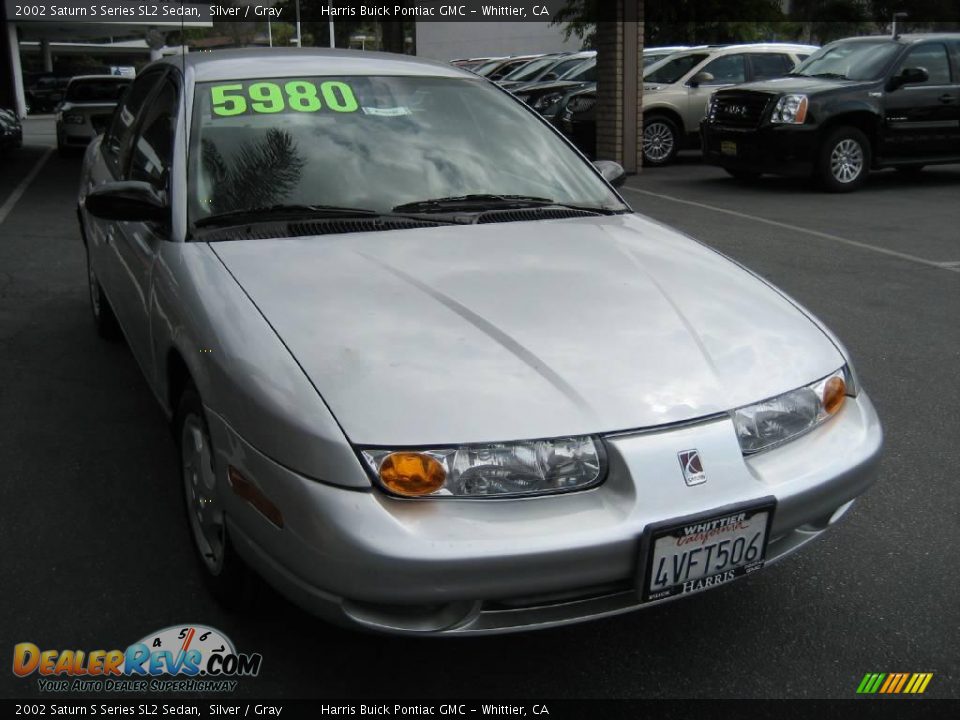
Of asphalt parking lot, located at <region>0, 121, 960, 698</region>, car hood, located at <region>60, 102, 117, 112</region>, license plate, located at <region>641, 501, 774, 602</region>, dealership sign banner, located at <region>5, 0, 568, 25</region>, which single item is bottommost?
asphalt parking lot, located at <region>0, 121, 960, 698</region>

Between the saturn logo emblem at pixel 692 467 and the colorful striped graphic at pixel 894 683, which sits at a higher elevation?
the saturn logo emblem at pixel 692 467

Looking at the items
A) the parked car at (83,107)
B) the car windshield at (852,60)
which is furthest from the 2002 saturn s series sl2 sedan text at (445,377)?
the parked car at (83,107)

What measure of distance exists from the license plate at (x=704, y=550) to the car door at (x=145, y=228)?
6.15 feet

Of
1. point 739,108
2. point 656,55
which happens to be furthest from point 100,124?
point 656,55

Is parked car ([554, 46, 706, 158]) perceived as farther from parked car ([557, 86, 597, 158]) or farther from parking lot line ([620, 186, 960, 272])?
parking lot line ([620, 186, 960, 272])

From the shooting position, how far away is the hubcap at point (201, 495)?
8.91ft

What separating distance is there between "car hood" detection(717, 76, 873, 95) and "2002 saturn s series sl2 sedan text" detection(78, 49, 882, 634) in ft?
27.8

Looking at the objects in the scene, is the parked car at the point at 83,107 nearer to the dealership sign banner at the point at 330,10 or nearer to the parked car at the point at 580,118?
the parked car at the point at 580,118

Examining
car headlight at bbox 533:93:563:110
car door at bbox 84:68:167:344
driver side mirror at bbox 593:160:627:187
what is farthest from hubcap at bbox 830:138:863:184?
car door at bbox 84:68:167:344

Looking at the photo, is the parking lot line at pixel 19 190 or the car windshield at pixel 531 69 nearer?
the parking lot line at pixel 19 190

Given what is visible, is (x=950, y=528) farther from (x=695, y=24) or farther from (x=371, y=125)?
(x=695, y=24)

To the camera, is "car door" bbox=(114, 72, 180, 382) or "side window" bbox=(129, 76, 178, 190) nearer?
"car door" bbox=(114, 72, 180, 382)

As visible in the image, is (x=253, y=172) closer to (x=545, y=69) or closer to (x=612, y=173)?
(x=612, y=173)

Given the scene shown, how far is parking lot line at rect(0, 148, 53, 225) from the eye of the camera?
10695 mm
